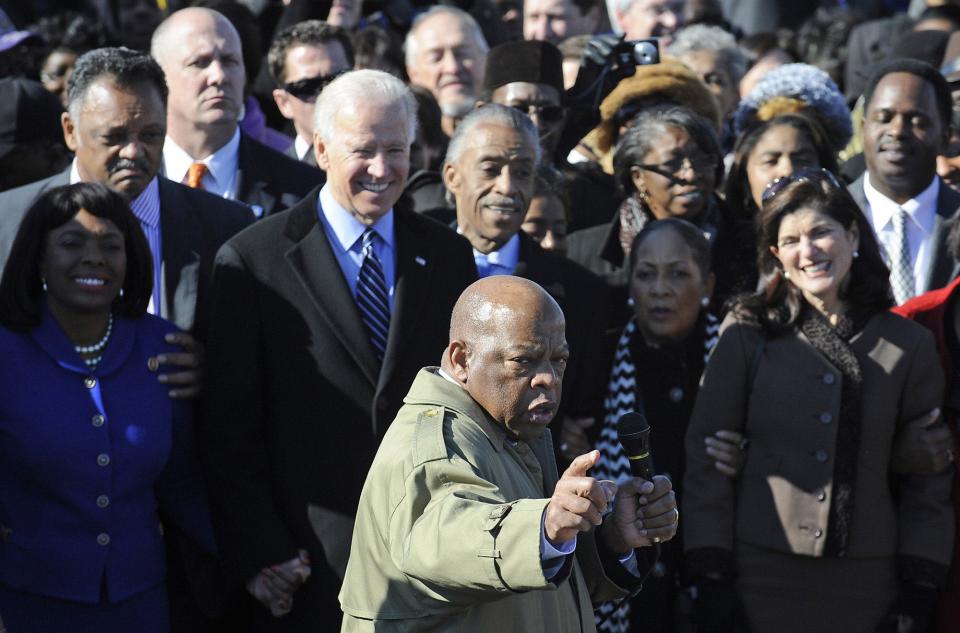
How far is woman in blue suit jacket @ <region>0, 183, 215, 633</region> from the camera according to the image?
4.71 m

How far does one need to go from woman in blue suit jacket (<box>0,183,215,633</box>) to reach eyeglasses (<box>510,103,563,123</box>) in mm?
2626

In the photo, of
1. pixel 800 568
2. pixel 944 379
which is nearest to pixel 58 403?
pixel 800 568

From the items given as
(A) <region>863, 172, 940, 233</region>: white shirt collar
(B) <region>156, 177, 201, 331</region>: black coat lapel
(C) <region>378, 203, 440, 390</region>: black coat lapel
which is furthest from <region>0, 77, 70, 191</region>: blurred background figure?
(A) <region>863, 172, 940, 233</region>: white shirt collar

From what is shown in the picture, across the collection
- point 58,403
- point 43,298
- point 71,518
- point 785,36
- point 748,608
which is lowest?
point 748,608

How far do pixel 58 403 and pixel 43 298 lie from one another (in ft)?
1.30

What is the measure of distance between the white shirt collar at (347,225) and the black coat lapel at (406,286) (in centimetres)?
4

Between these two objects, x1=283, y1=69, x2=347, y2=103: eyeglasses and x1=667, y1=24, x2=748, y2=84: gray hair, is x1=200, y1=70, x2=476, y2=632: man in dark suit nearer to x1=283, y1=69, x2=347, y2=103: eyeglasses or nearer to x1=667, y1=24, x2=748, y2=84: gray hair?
x1=283, y1=69, x2=347, y2=103: eyeglasses

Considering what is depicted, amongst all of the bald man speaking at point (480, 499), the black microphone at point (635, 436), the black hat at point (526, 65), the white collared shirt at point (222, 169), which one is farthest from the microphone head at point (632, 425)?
the black hat at point (526, 65)

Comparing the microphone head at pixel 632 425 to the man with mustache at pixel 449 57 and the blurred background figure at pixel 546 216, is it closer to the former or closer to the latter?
the blurred background figure at pixel 546 216

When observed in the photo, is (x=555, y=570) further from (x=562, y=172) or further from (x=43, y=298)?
(x=562, y=172)

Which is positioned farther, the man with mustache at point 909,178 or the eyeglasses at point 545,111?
the eyeglasses at point 545,111

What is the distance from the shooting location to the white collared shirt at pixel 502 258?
18.8ft

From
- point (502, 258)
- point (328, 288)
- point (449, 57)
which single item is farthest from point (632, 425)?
point (449, 57)

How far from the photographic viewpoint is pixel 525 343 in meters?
3.55
